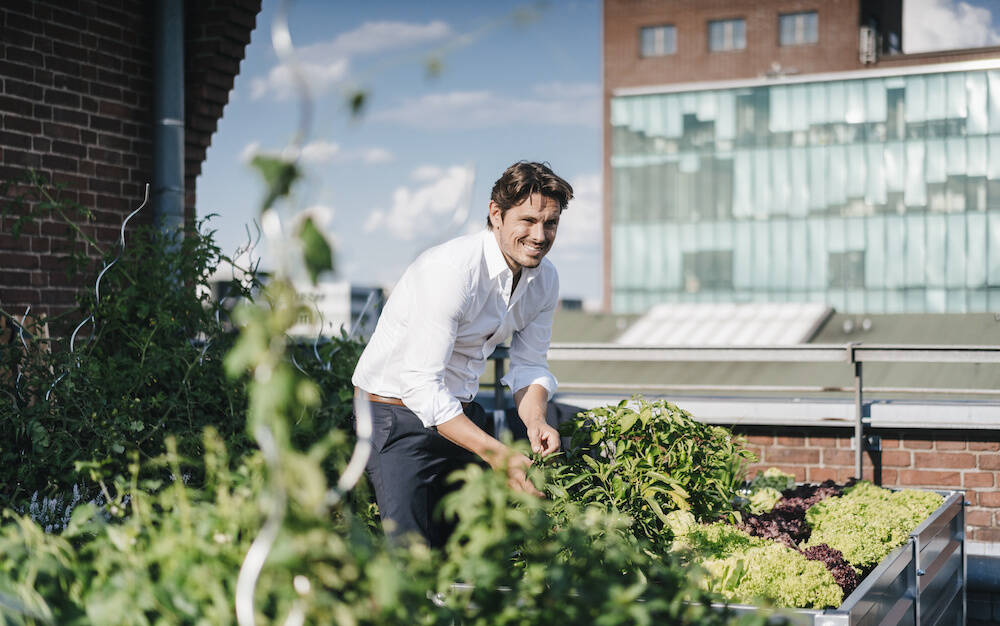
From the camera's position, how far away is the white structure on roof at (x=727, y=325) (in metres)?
25.6

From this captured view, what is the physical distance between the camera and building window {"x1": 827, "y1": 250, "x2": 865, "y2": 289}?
137 ft

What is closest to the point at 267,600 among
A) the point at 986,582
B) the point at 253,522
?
the point at 253,522

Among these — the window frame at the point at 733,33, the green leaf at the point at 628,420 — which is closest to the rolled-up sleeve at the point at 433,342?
the green leaf at the point at 628,420

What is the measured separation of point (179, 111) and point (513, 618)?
4003mm

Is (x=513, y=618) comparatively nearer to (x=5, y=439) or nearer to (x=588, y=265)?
(x=5, y=439)

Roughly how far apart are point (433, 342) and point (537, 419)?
0.57m

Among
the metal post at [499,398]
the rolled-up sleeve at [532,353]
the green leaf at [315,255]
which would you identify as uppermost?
the green leaf at [315,255]

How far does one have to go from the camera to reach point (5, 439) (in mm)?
3584

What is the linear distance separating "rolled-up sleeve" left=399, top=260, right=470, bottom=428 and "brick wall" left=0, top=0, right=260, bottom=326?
2014 millimetres

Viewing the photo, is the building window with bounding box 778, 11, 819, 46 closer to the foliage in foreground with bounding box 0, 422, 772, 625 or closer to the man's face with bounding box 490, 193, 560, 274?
the man's face with bounding box 490, 193, 560, 274

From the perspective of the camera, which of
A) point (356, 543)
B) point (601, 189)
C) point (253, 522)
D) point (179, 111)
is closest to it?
point (356, 543)

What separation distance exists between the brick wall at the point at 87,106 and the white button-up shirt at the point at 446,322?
1.88 metres

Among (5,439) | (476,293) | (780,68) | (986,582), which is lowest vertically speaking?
(986,582)

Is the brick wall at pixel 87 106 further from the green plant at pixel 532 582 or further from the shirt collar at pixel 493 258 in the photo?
the green plant at pixel 532 582
